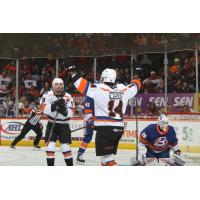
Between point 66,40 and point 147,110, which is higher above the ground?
point 66,40

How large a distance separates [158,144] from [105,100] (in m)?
→ 1.27

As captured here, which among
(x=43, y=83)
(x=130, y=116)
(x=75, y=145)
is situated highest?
(x=43, y=83)

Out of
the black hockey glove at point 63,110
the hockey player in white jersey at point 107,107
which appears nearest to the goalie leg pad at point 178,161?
the hockey player in white jersey at point 107,107

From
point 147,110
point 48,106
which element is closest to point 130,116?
point 147,110

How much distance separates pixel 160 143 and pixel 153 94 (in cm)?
258

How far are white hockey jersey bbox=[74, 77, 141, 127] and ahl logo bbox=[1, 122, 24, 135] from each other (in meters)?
4.48

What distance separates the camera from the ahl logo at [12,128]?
871 centimetres

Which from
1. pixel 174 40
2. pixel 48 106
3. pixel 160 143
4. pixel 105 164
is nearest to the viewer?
pixel 105 164

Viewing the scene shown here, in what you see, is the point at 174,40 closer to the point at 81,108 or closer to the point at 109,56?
the point at 109,56

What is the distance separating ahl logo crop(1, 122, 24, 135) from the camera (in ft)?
28.6

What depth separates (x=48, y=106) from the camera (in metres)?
4.98

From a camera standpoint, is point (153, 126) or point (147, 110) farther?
point (147, 110)

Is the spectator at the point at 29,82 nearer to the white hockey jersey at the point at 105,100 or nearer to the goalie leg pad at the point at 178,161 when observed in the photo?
the goalie leg pad at the point at 178,161

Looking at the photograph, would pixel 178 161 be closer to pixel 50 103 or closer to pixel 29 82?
pixel 50 103
